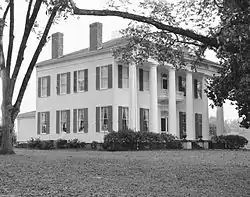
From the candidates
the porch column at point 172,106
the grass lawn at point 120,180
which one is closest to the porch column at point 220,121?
the porch column at point 172,106

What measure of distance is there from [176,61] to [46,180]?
749 centimetres

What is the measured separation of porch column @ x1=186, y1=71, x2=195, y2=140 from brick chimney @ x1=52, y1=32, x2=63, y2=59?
10.2m

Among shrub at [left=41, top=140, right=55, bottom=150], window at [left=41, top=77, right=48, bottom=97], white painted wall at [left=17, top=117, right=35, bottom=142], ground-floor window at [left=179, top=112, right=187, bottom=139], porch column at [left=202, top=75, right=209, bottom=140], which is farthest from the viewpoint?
white painted wall at [left=17, top=117, right=35, bottom=142]

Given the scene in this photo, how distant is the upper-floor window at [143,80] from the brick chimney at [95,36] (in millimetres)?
3575

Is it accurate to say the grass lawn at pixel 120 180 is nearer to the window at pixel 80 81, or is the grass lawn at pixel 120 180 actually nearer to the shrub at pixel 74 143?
the shrub at pixel 74 143

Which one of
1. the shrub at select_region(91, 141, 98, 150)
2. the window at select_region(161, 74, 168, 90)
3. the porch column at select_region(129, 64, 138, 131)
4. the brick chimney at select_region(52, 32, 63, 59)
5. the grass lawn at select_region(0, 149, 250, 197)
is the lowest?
the grass lawn at select_region(0, 149, 250, 197)

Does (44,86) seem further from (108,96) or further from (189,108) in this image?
(189,108)

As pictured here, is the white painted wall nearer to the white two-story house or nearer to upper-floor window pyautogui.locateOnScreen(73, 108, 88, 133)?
the white two-story house

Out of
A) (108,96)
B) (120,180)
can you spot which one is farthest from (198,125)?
(120,180)

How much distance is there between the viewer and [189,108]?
1288 inches

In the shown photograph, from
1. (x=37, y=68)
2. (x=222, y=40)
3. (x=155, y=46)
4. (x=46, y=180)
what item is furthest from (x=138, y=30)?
(x=37, y=68)

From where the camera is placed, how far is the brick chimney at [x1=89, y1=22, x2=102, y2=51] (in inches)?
1202

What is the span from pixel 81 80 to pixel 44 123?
5086mm

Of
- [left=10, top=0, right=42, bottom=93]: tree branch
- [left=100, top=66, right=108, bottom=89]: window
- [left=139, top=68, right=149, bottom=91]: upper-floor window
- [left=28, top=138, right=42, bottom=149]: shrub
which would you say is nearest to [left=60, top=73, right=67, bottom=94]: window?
[left=100, top=66, right=108, bottom=89]: window
